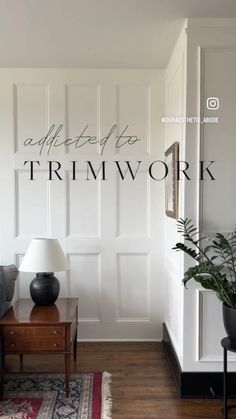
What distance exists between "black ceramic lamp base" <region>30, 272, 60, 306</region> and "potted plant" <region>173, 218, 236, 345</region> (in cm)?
104

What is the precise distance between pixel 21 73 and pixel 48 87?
10.6 inches

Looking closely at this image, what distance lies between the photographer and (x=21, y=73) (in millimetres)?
3158

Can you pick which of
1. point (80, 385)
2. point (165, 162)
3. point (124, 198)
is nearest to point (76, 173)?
point (124, 198)

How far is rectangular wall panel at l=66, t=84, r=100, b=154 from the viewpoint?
3178 mm

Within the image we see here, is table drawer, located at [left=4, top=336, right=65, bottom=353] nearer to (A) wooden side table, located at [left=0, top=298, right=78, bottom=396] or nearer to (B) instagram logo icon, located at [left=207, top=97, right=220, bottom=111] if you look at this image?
(A) wooden side table, located at [left=0, top=298, right=78, bottom=396]

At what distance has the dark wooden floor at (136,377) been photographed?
87.1 inches

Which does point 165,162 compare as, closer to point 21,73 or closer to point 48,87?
point 48,87

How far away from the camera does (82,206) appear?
10.5 ft

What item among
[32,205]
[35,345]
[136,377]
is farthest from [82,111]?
[136,377]

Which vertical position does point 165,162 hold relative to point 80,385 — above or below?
above

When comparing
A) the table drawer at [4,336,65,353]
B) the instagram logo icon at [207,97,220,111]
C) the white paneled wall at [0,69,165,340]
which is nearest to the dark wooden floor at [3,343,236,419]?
the white paneled wall at [0,69,165,340]

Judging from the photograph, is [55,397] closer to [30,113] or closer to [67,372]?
[67,372]

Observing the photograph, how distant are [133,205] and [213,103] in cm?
122

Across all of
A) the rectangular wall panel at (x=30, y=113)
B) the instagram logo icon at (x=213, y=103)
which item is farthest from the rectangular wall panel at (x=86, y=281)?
the instagram logo icon at (x=213, y=103)
